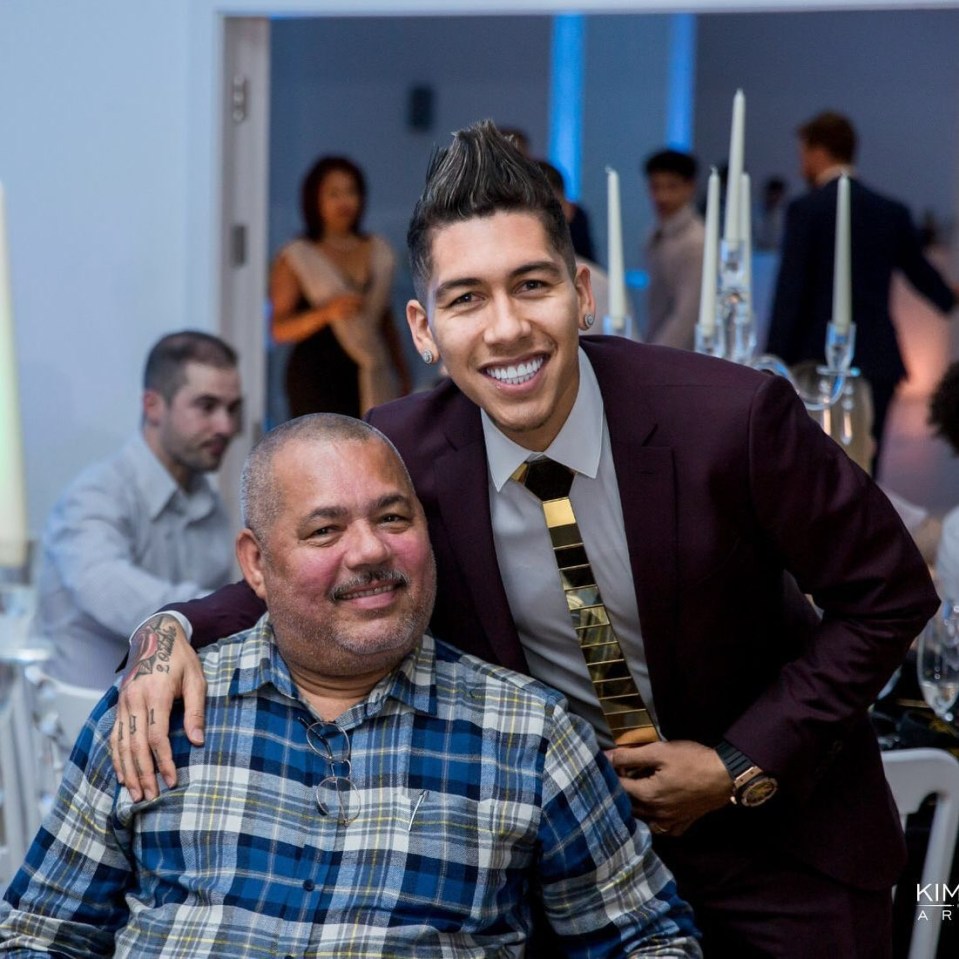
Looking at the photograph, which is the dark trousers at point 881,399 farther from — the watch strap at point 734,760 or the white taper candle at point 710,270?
the watch strap at point 734,760

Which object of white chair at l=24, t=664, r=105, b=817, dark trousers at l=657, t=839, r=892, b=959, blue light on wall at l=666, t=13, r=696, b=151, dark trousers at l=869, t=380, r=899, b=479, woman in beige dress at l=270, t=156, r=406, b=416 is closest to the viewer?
dark trousers at l=657, t=839, r=892, b=959

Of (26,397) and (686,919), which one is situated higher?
(26,397)

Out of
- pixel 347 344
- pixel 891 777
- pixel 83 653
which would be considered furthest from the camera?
pixel 347 344

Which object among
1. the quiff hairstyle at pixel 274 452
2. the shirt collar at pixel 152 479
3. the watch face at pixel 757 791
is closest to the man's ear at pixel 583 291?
the quiff hairstyle at pixel 274 452

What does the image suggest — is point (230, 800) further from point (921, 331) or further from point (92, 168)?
point (921, 331)

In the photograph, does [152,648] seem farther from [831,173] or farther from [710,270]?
[831,173]

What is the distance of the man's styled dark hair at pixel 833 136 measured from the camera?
545 centimetres

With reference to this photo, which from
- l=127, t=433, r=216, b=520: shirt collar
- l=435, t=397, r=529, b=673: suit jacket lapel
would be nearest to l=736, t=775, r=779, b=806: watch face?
l=435, t=397, r=529, b=673: suit jacket lapel

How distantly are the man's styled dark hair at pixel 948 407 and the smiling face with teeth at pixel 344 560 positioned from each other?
1765 millimetres

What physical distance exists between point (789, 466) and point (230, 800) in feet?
2.51

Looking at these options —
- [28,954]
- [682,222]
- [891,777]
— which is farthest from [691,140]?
[28,954]

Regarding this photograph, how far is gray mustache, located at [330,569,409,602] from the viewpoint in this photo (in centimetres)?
171

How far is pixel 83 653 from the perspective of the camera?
336 cm

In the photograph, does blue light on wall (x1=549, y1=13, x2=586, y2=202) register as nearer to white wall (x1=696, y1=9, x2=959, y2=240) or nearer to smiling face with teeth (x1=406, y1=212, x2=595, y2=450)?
white wall (x1=696, y1=9, x2=959, y2=240)
